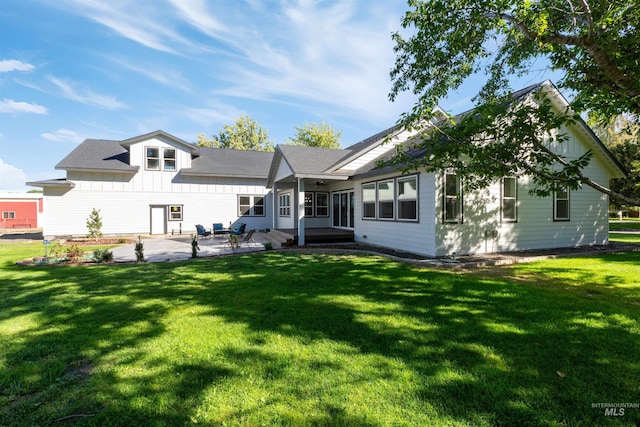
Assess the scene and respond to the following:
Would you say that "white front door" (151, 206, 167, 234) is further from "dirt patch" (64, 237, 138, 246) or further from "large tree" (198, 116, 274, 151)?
"large tree" (198, 116, 274, 151)

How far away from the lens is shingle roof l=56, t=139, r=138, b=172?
17.5m

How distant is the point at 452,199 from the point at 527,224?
3596mm

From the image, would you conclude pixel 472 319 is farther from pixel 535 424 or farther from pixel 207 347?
pixel 207 347

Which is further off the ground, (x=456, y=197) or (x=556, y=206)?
(x=456, y=197)

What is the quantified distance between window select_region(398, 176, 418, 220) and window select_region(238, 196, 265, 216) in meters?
13.0

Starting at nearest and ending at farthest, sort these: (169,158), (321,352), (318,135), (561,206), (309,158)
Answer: (321,352) → (561,206) → (309,158) → (169,158) → (318,135)

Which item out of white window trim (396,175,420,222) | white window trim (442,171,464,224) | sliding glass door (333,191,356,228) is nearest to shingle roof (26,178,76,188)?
sliding glass door (333,191,356,228)

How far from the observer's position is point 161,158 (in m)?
19.3

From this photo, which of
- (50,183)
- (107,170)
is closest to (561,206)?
(107,170)

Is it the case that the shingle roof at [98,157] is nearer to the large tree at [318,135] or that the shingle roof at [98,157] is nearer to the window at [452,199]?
the window at [452,199]

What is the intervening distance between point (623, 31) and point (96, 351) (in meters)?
11.8

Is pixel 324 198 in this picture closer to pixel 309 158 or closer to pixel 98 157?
pixel 309 158

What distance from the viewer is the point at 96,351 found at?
3.51m

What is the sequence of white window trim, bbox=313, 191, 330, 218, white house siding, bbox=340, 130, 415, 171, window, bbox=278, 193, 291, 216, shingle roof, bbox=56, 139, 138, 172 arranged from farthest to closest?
window, bbox=278, 193, 291, 216 < shingle roof, bbox=56, 139, 138, 172 < white window trim, bbox=313, 191, 330, 218 < white house siding, bbox=340, 130, 415, 171
